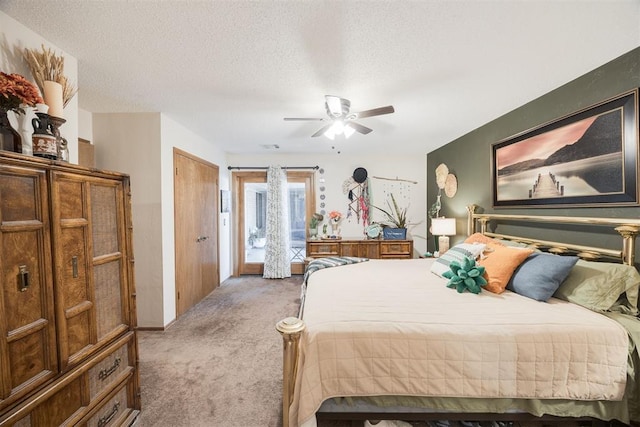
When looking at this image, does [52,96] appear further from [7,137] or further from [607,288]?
[607,288]

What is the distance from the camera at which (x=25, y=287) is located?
42.1 inches

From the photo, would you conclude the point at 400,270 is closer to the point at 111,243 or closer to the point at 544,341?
the point at 544,341

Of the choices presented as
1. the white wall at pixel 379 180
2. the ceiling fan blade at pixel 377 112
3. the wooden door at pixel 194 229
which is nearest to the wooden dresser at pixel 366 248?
the white wall at pixel 379 180

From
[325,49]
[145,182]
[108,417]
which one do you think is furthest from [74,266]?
[325,49]

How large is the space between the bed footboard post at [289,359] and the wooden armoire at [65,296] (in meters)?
1.03

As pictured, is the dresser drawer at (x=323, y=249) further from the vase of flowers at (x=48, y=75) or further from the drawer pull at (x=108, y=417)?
the vase of flowers at (x=48, y=75)

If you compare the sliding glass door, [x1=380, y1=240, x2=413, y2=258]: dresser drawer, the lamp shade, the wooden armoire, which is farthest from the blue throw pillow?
the sliding glass door

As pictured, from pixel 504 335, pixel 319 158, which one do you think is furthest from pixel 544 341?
pixel 319 158

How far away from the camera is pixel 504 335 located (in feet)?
4.44

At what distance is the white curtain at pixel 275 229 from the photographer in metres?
4.79

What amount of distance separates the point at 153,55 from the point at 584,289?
3302mm

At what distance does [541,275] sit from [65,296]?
289 cm

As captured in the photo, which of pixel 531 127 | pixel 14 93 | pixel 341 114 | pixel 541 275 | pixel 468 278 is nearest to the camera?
pixel 14 93

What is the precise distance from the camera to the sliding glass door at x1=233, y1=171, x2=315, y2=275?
498 cm
